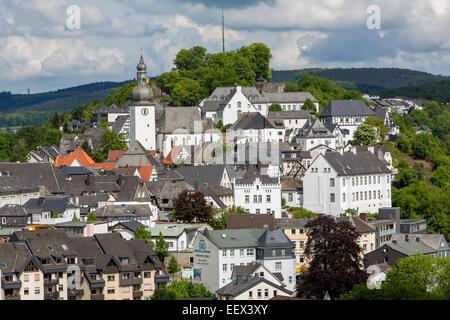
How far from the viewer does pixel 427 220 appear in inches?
3268

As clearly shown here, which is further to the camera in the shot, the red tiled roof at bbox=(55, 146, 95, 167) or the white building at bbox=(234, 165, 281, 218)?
the red tiled roof at bbox=(55, 146, 95, 167)

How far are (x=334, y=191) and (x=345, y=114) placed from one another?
1257 inches

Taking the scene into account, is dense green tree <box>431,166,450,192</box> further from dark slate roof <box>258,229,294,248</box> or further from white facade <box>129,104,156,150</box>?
dark slate roof <box>258,229,294,248</box>

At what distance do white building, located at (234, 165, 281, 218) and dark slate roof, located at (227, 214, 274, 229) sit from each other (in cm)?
675

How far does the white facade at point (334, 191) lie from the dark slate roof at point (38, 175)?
2100cm

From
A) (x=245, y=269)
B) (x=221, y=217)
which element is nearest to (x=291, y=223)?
(x=221, y=217)

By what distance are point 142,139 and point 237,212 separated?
3141 centimetres

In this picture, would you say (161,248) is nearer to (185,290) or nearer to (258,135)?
(185,290)

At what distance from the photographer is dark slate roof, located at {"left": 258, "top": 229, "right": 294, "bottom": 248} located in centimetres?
6156

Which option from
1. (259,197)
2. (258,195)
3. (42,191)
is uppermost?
(42,191)

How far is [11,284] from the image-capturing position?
52125mm

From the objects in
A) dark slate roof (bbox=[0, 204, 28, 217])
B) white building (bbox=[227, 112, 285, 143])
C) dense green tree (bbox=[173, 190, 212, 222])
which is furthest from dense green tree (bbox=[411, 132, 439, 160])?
dark slate roof (bbox=[0, 204, 28, 217])
